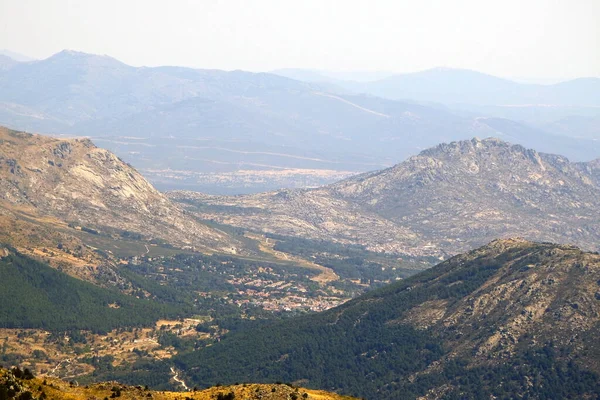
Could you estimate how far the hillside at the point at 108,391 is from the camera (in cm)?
9119

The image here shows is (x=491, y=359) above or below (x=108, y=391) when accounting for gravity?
below

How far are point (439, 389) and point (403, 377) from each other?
12.6 metres

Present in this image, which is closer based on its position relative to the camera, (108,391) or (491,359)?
(108,391)

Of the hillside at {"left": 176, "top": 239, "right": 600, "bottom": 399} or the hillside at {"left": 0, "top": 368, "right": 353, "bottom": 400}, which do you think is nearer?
the hillside at {"left": 0, "top": 368, "right": 353, "bottom": 400}

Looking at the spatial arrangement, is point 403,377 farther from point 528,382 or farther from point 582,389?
point 582,389

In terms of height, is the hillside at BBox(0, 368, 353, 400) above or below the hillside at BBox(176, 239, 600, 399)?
above

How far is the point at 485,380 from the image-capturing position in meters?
170

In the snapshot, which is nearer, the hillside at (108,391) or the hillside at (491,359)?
the hillside at (108,391)

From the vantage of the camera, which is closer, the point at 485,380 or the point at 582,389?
the point at 582,389

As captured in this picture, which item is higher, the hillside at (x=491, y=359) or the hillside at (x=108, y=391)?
the hillside at (x=108, y=391)

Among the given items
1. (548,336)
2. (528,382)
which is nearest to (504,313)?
(548,336)

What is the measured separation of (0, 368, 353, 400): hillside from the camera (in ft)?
299

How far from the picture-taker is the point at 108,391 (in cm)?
10781

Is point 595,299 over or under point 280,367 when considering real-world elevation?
over
